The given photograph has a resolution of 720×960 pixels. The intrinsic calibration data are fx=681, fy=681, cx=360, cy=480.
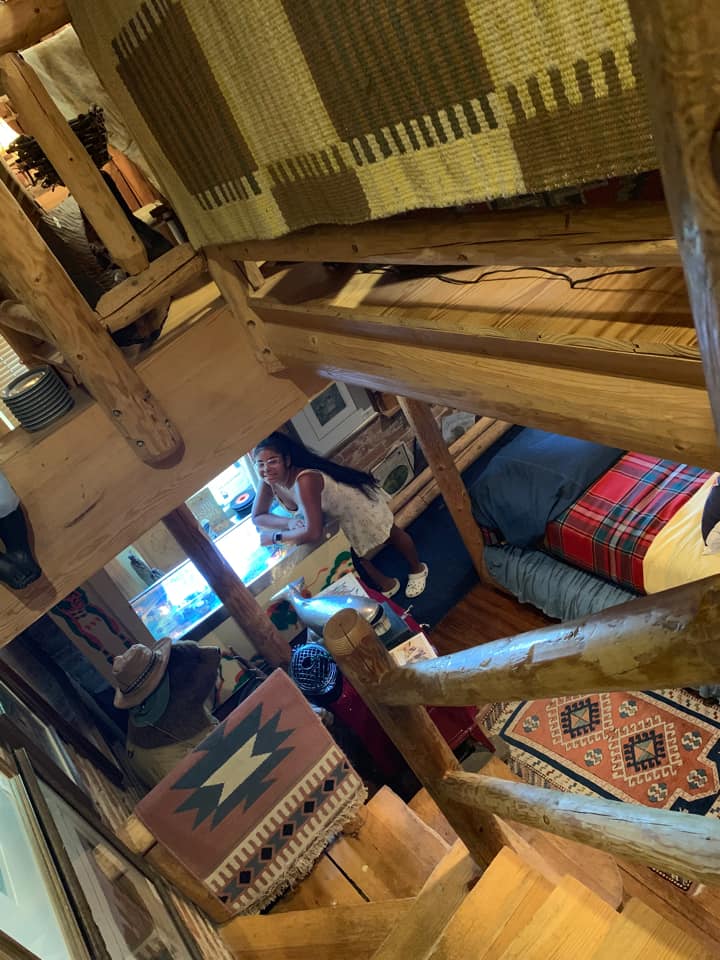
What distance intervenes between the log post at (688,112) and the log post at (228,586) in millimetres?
3706

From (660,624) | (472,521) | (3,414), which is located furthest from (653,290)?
(3,414)

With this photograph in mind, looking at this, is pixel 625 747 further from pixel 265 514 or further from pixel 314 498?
pixel 265 514

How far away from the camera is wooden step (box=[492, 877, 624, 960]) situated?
1.58 meters

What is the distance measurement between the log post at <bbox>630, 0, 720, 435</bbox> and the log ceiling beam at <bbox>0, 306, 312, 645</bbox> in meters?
2.01

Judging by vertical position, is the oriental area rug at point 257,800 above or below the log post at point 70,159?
below

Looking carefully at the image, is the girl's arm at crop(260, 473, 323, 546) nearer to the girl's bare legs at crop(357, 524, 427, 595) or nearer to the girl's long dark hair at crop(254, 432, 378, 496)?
the girl's long dark hair at crop(254, 432, 378, 496)

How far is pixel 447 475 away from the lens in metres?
4.39

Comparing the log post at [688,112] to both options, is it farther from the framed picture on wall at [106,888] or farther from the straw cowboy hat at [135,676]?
the straw cowboy hat at [135,676]

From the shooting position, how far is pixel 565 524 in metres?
3.96

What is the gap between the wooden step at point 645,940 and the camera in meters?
1.42

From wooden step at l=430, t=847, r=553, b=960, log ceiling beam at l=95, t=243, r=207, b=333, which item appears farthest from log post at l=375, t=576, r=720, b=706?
log ceiling beam at l=95, t=243, r=207, b=333

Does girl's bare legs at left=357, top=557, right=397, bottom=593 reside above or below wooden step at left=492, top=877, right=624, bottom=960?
below

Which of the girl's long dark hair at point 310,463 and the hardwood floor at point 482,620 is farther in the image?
the hardwood floor at point 482,620

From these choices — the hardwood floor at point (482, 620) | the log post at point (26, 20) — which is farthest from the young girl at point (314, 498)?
the log post at point (26, 20)
